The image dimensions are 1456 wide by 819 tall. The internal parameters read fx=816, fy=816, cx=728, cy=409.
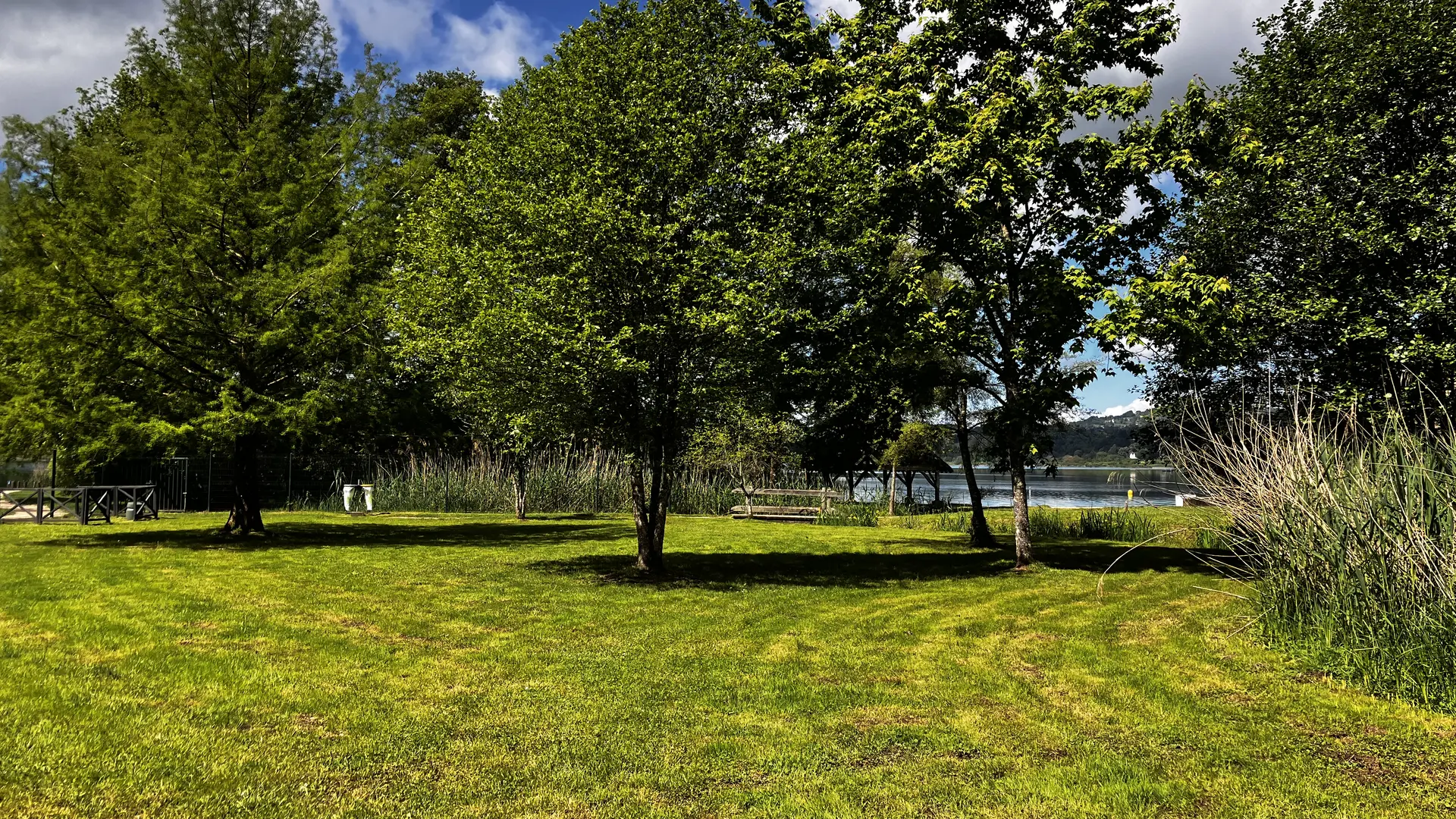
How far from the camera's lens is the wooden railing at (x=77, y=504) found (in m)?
19.6

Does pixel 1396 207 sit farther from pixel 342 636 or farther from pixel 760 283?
pixel 342 636

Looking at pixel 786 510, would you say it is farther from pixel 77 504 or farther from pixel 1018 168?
pixel 77 504

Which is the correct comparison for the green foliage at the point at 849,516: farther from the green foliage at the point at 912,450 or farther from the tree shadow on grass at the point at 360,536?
the tree shadow on grass at the point at 360,536

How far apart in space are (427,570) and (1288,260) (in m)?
17.4

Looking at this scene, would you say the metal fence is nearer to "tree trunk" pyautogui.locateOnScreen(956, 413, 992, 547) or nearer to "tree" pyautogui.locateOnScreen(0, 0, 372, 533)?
"tree" pyautogui.locateOnScreen(0, 0, 372, 533)

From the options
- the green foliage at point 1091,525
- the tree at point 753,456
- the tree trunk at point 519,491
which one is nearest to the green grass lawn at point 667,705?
the green foliage at point 1091,525

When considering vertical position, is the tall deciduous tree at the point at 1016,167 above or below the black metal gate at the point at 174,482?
above

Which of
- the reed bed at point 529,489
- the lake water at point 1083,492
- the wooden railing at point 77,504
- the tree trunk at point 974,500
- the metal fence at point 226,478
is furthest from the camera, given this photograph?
the reed bed at point 529,489

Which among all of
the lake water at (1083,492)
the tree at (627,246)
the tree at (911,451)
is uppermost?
the tree at (627,246)

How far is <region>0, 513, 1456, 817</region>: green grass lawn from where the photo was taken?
14.5 ft

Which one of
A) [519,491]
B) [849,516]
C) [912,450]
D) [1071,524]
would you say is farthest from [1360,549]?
[912,450]

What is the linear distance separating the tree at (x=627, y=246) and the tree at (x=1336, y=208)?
6.92 meters

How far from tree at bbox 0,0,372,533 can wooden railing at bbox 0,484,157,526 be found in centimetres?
474

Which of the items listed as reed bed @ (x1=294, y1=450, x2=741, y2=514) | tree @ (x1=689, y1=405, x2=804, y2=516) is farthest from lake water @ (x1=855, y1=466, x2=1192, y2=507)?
reed bed @ (x1=294, y1=450, x2=741, y2=514)
